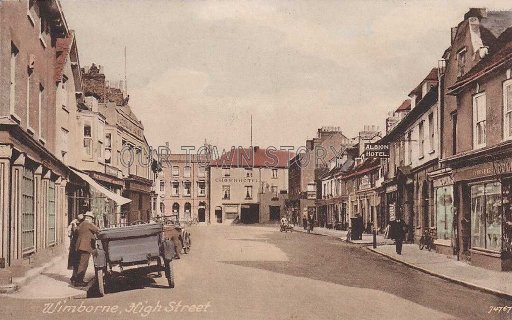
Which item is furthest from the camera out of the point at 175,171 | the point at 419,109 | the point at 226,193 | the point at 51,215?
the point at 175,171

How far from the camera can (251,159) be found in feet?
291

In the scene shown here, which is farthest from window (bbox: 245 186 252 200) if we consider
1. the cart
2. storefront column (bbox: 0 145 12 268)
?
the cart

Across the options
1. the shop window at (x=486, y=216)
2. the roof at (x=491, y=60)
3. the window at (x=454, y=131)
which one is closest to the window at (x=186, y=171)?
the window at (x=454, y=131)

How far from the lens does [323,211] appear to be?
66.1 meters

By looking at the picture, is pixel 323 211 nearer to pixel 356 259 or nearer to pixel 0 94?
pixel 356 259

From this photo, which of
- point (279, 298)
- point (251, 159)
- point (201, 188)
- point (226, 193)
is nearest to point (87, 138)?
point (279, 298)

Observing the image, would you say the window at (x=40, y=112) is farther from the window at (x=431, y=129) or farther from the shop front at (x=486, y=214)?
the window at (x=431, y=129)

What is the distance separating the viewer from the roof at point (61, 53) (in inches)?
818

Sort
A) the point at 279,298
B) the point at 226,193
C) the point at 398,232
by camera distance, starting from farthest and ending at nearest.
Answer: the point at 226,193
the point at 398,232
the point at 279,298

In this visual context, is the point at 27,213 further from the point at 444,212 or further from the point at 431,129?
the point at 431,129

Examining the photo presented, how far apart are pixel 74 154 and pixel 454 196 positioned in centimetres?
1505

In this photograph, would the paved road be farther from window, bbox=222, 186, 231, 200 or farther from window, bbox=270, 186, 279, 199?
window, bbox=270, 186, 279, 199

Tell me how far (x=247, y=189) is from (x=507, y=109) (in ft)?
234

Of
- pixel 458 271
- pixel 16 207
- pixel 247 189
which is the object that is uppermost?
pixel 247 189
